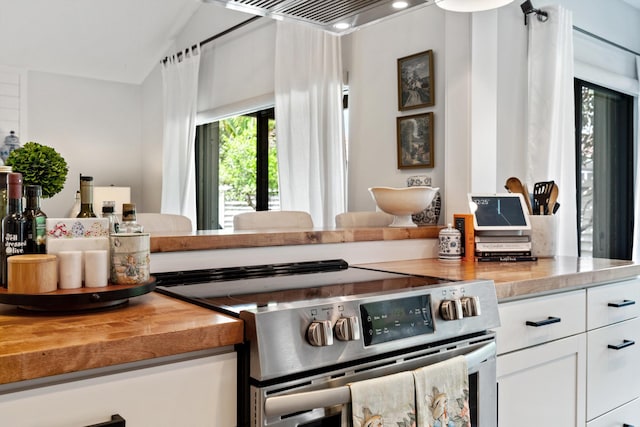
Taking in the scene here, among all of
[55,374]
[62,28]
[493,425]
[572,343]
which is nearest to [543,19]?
[572,343]

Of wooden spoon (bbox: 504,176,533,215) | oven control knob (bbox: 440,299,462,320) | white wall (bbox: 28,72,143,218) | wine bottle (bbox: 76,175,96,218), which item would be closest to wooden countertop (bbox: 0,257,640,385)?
wine bottle (bbox: 76,175,96,218)

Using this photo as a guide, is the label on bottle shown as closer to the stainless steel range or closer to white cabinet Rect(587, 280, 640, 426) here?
the stainless steel range

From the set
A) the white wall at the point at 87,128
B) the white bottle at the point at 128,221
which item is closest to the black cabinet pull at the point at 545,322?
the white bottle at the point at 128,221

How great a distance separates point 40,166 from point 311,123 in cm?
183

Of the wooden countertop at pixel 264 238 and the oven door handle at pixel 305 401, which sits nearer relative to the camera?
the oven door handle at pixel 305 401

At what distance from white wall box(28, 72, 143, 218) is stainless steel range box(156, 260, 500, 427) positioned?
4378 mm

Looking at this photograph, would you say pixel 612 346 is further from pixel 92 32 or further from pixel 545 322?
pixel 92 32

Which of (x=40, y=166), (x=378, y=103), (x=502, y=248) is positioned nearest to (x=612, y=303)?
(x=502, y=248)

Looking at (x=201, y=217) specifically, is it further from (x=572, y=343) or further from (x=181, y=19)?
(x=572, y=343)

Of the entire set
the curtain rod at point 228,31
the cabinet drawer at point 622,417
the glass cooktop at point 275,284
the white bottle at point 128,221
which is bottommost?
the cabinet drawer at point 622,417

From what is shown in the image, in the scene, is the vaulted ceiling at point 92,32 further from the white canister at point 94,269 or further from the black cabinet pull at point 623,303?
the white canister at point 94,269

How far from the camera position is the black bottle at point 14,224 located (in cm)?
105

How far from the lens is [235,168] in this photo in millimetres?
4637

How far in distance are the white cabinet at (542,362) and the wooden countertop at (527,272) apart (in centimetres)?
4
